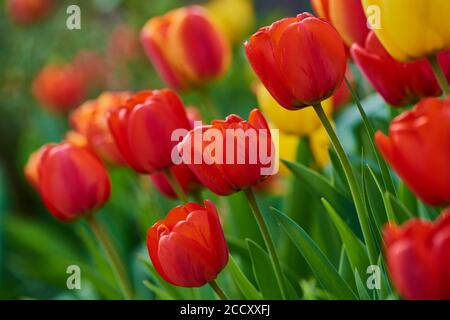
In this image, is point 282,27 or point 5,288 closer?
point 282,27

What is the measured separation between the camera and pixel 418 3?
0.76 meters

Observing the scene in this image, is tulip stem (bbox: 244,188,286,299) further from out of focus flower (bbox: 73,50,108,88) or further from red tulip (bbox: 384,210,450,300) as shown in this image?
out of focus flower (bbox: 73,50,108,88)

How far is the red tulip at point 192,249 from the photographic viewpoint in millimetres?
772

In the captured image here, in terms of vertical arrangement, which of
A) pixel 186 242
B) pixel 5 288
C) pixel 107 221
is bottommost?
pixel 5 288

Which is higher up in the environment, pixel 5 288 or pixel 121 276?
pixel 121 276

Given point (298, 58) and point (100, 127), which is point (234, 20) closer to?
point (100, 127)

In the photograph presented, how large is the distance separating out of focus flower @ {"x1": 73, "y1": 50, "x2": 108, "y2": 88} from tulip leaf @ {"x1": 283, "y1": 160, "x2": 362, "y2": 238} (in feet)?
7.04

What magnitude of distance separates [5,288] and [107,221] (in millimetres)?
253

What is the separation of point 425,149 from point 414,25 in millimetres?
220

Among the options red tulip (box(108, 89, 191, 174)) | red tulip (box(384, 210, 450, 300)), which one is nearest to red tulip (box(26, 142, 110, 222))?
red tulip (box(108, 89, 191, 174))
